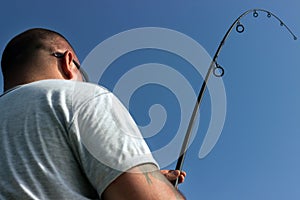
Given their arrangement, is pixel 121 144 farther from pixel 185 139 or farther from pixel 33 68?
pixel 185 139

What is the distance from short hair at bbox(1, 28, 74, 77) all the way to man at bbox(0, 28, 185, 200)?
31cm

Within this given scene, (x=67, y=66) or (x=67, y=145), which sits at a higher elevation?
(x=67, y=66)

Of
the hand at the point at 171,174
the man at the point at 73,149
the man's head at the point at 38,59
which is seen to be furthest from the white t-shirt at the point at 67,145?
the hand at the point at 171,174

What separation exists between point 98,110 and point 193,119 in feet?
5.26

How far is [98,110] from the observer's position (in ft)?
4.46

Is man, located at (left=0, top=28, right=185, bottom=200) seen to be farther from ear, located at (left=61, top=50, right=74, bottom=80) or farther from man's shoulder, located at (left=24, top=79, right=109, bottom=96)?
ear, located at (left=61, top=50, right=74, bottom=80)

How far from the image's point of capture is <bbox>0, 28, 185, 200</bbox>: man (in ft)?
4.17

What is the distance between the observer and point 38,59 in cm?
175

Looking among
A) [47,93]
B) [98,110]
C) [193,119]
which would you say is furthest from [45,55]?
[193,119]

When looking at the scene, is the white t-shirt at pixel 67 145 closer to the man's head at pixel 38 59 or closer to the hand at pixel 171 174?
the man's head at pixel 38 59

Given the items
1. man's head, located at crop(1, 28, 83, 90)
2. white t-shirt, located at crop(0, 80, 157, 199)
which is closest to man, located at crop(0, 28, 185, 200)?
white t-shirt, located at crop(0, 80, 157, 199)

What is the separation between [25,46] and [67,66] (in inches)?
8.0

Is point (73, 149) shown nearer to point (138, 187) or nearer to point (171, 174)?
point (138, 187)

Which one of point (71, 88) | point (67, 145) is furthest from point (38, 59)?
point (67, 145)
